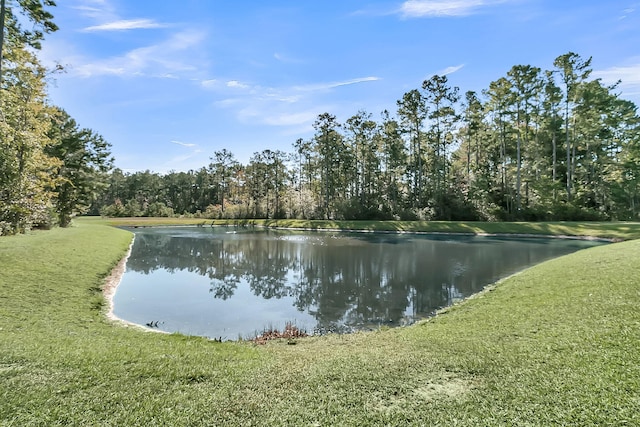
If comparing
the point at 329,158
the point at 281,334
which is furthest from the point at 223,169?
the point at 281,334

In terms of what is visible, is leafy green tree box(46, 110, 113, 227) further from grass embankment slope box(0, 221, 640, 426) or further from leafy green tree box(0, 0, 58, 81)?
grass embankment slope box(0, 221, 640, 426)

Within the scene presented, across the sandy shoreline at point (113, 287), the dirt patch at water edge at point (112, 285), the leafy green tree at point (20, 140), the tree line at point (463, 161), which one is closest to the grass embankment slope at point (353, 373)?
the sandy shoreline at point (113, 287)

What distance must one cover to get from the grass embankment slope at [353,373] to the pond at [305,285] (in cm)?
217

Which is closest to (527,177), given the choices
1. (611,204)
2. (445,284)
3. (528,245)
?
(611,204)

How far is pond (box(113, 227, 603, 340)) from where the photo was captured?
879 centimetres

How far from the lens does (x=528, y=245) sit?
74.0ft

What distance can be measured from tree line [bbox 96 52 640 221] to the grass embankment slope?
34.2m

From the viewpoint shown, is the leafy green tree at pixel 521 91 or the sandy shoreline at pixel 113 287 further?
the leafy green tree at pixel 521 91

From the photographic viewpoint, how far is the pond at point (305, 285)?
28.8 feet

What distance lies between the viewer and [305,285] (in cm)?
1283

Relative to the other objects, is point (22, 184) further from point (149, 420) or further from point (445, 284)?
point (445, 284)

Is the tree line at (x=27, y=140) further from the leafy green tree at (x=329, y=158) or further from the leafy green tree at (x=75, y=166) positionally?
the leafy green tree at (x=329, y=158)

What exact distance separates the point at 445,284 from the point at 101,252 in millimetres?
16005

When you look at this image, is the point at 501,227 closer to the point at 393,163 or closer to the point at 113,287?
the point at 393,163
